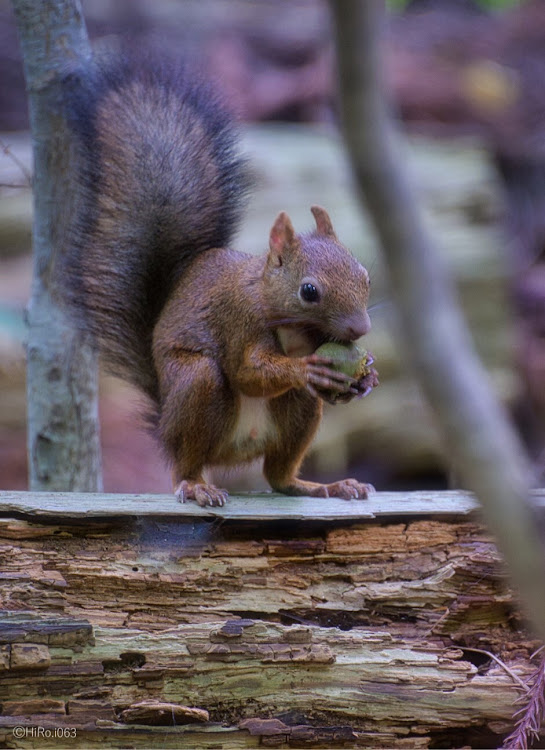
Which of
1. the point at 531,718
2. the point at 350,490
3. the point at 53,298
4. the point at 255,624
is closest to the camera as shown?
the point at 531,718

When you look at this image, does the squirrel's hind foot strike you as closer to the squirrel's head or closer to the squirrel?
the squirrel

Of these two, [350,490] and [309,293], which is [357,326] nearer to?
[309,293]

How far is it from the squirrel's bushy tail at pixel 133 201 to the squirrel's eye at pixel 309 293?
552mm

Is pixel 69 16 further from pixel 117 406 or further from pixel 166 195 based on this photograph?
pixel 117 406

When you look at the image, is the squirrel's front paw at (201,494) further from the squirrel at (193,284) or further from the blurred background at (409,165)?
the blurred background at (409,165)

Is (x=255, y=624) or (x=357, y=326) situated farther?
(x=357, y=326)

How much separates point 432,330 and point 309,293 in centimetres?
196

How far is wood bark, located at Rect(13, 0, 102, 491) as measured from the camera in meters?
2.97

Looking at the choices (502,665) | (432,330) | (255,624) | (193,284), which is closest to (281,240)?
(193,284)

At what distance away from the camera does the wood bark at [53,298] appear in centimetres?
297

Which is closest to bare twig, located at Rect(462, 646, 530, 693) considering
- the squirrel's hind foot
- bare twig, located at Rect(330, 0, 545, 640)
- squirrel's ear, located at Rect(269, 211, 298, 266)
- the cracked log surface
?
the cracked log surface

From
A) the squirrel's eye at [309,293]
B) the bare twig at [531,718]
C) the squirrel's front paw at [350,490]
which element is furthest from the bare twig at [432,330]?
the squirrel's front paw at [350,490]

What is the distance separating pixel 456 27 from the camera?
31.4 ft

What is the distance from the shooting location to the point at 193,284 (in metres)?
2.95
